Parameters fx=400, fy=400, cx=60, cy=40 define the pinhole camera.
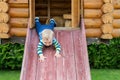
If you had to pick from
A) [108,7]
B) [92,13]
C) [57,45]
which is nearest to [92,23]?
[92,13]

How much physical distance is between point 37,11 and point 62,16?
88 centimetres

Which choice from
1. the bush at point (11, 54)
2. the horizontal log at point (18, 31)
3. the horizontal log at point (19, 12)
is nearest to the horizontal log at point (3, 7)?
the horizontal log at point (19, 12)

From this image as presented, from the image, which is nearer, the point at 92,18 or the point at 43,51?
the point at 43,51

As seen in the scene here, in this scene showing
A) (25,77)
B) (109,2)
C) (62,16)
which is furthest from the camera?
(62,16)

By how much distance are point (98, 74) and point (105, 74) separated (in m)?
0.22

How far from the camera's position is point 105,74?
12.3 meters

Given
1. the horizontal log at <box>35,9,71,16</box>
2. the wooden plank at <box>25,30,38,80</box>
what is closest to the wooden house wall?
the horizontal log at <box>35,9,71,16</box>

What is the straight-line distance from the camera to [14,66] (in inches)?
497

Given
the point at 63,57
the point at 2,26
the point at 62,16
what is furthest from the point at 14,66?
the point at 63,57

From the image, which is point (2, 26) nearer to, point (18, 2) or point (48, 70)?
point (18, 2)

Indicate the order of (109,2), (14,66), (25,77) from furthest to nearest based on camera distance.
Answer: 1. (14,66)
2. (109,2)
3. (25,77)

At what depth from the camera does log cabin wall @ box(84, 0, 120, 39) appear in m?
11.6

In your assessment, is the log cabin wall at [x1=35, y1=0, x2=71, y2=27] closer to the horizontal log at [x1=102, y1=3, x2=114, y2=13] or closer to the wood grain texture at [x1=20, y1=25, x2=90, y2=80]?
the horizontal log at [x1=102, y1=3, x2=114, y2=13]

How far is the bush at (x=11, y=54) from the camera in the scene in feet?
41.0
